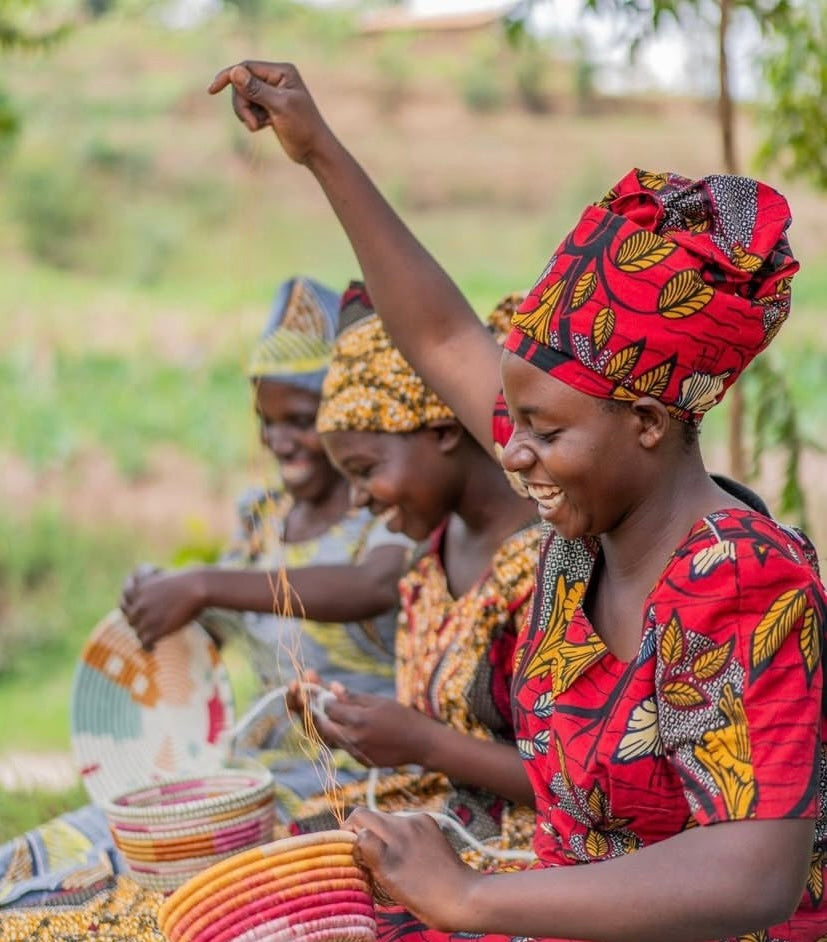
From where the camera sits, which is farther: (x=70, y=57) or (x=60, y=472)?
(x=70, y=57)

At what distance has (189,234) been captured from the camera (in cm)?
1748

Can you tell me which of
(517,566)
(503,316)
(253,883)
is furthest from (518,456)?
(503,316)

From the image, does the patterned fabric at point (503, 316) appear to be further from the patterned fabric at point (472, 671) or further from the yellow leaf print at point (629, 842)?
the yellow leaf print at point (629, 842)

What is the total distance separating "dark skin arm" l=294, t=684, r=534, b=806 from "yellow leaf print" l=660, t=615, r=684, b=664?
914 mm

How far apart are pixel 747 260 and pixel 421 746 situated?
1180 millimetres

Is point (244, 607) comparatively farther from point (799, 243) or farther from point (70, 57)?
point (70, 57)

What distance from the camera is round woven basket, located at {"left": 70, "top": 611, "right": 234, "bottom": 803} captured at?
11.1 ft

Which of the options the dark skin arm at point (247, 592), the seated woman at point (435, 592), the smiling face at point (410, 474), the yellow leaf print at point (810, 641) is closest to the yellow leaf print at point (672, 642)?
the yellow leaf print at point (810, 641)

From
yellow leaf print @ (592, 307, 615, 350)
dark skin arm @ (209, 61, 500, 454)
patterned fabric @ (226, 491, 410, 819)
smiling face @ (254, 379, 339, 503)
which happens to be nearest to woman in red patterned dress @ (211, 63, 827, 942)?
yellow leaf print @ (592, 307, 615, 350)

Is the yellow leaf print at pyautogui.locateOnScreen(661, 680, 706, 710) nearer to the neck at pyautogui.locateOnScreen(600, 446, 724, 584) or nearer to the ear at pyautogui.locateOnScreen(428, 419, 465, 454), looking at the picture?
the neck at pyautogui.locateOnScreen(600, 446, 724, 584)

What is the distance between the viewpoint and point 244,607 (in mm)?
3340

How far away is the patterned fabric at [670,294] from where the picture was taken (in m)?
1.71

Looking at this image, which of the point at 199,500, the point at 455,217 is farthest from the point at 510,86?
the point at 199,500

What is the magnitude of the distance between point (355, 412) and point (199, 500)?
7556 millimetres
